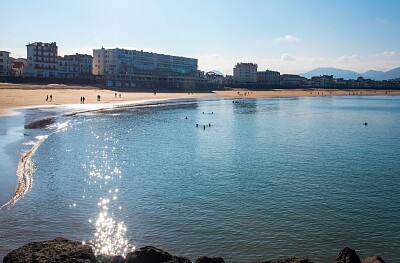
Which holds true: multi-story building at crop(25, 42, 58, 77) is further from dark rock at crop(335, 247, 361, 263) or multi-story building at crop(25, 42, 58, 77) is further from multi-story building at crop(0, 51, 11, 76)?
dark rock at crop(335, 247, 361, 263)

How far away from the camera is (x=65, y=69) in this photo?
138875 mm

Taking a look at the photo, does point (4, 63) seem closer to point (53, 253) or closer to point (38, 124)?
point (38, 124)

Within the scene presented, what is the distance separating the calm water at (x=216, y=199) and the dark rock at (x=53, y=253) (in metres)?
3.43

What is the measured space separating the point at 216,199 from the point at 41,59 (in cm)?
12494

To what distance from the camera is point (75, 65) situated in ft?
475

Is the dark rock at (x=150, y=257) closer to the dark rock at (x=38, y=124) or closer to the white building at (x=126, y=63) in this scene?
the dark rock at (x=38, y=124)

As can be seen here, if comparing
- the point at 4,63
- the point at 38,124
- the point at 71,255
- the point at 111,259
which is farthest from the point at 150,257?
the point at 4,63

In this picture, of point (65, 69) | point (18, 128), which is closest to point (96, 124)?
point (18, 128)

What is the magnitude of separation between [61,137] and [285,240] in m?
27.4

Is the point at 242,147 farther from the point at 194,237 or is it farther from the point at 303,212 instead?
the point at 194,237

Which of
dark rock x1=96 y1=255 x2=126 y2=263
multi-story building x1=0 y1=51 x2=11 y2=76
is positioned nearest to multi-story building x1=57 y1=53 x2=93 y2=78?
multi-story building x1=0 y1=51 x2=11 y2=76

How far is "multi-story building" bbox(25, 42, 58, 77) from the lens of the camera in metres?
126

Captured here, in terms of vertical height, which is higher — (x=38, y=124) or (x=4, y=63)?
(x=4, y=63)

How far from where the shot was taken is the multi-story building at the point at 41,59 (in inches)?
4958
